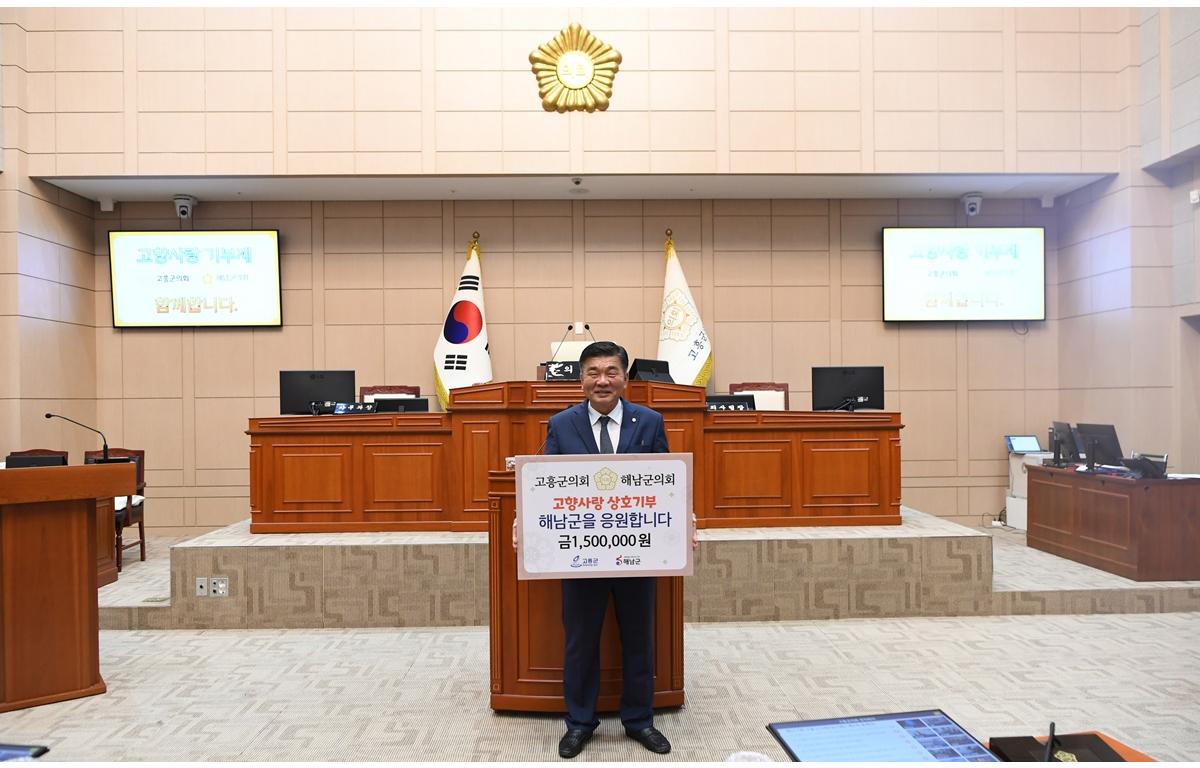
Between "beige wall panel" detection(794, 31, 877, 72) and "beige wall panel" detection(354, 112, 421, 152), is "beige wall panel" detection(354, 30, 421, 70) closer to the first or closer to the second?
"beige wall panel" detection(354, 112, 421, 152)

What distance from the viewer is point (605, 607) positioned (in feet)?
10.1

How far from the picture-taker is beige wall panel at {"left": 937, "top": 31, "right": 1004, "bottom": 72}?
7461 mm

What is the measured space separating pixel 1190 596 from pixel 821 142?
4763mm

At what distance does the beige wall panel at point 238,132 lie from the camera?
721 cm

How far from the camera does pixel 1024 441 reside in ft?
26.7

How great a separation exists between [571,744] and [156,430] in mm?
6972

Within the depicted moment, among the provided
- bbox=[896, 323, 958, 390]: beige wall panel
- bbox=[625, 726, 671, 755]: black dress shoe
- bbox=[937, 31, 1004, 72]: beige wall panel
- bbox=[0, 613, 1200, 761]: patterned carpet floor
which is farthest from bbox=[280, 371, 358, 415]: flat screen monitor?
bbox=[937, 31, 1004, 72]: beige wall panel

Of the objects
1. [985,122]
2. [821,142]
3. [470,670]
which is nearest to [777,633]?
[470,670]

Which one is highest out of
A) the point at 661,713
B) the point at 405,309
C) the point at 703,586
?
the point at 405,309

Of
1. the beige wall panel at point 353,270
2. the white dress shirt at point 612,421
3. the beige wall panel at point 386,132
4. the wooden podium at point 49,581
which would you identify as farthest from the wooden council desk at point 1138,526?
the beige wall panel at point 353,270

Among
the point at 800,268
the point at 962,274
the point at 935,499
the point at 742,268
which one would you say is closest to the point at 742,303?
the point at 742,268

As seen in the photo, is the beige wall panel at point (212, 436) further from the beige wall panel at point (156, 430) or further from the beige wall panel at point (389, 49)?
the beige wall panel at point (389, 49)

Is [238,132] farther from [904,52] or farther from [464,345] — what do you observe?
[904,52]

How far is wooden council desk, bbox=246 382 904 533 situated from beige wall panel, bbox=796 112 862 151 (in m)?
3.15
